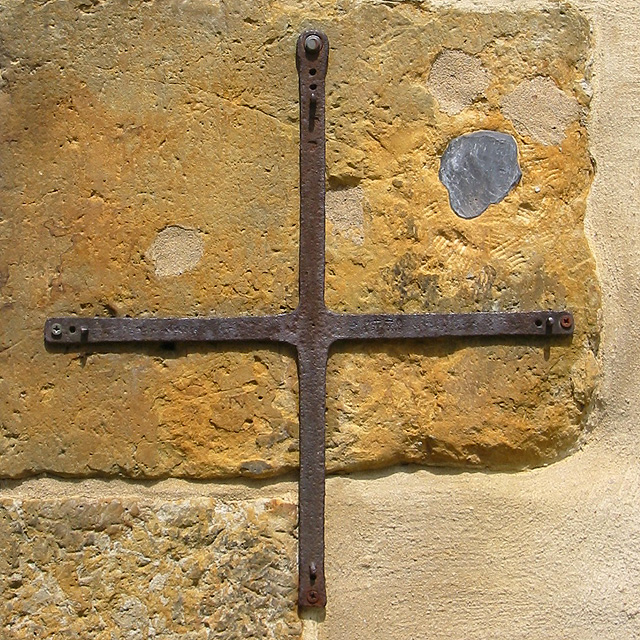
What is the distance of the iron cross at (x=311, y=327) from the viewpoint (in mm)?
890

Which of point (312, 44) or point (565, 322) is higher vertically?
point (312, 44)

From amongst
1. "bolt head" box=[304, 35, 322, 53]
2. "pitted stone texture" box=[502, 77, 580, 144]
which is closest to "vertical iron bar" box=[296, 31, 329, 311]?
"bolt head" box=[304, 35, 322, 53]

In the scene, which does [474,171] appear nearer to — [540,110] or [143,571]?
[540,110]

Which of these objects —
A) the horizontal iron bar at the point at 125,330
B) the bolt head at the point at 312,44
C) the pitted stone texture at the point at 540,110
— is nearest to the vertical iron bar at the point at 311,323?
the bolt head at the point at 312,44

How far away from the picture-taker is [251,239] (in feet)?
2.99

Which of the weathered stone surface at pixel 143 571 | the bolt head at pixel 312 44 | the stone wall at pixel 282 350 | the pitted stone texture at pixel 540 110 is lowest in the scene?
the weathered stone surface at pixel 143 571

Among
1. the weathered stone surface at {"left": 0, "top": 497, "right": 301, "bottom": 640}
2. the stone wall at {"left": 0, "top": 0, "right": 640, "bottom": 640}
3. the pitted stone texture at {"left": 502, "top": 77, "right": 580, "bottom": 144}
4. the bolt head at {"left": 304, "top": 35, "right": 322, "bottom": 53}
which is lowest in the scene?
the weathered stone surface at {"left": 0, "top": 497, "right": 301, "bottom": 640}

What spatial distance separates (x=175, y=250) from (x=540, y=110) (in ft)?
1.53

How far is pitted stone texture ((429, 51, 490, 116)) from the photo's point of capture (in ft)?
3.05

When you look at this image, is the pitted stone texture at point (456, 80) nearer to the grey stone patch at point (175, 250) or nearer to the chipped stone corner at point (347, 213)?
the chipped stone corner at point (347, 213)

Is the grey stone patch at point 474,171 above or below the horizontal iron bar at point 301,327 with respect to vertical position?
above

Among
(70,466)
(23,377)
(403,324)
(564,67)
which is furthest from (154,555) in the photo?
(564,67)

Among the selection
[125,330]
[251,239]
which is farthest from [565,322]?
[125,330]

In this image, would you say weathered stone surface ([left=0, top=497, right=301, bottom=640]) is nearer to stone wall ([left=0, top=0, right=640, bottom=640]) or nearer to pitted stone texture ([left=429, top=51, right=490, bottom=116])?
stone wall ([left=0, top=0, right=640, bottom=640])
